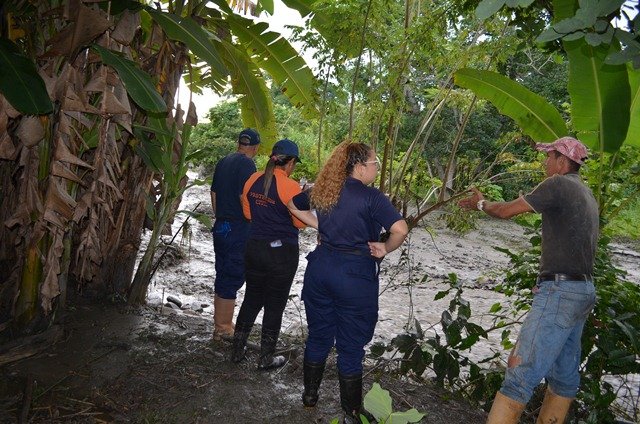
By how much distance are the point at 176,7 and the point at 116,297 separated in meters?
3.00

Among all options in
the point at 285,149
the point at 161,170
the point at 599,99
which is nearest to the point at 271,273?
the point at 285,149

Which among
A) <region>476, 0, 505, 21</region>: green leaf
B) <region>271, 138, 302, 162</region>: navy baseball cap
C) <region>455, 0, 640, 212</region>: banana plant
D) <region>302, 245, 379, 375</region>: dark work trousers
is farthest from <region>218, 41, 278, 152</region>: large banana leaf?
<region>476, 0, 505, 21</region>: green leaf

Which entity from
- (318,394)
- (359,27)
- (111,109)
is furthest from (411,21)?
(318,394)

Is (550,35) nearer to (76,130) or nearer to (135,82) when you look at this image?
(135,82)

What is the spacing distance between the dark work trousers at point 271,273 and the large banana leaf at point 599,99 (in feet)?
8.12

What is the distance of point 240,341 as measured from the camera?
4.43 meters

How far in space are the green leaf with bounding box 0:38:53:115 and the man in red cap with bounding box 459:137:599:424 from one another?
9.85ft

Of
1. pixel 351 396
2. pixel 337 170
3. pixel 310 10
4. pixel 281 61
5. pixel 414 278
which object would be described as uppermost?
pixel 310 10

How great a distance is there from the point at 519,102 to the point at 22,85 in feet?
12.5

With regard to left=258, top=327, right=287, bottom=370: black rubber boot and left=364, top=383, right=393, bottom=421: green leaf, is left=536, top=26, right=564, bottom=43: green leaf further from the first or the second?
left=258, top=327, right=287, bottom=370: black rubber boot

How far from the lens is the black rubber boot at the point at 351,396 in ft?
11.5

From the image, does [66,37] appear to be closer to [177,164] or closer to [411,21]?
[177,164]

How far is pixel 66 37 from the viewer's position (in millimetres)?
3490

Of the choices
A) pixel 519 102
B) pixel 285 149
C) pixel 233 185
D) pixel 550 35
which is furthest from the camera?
pixel 233 185
